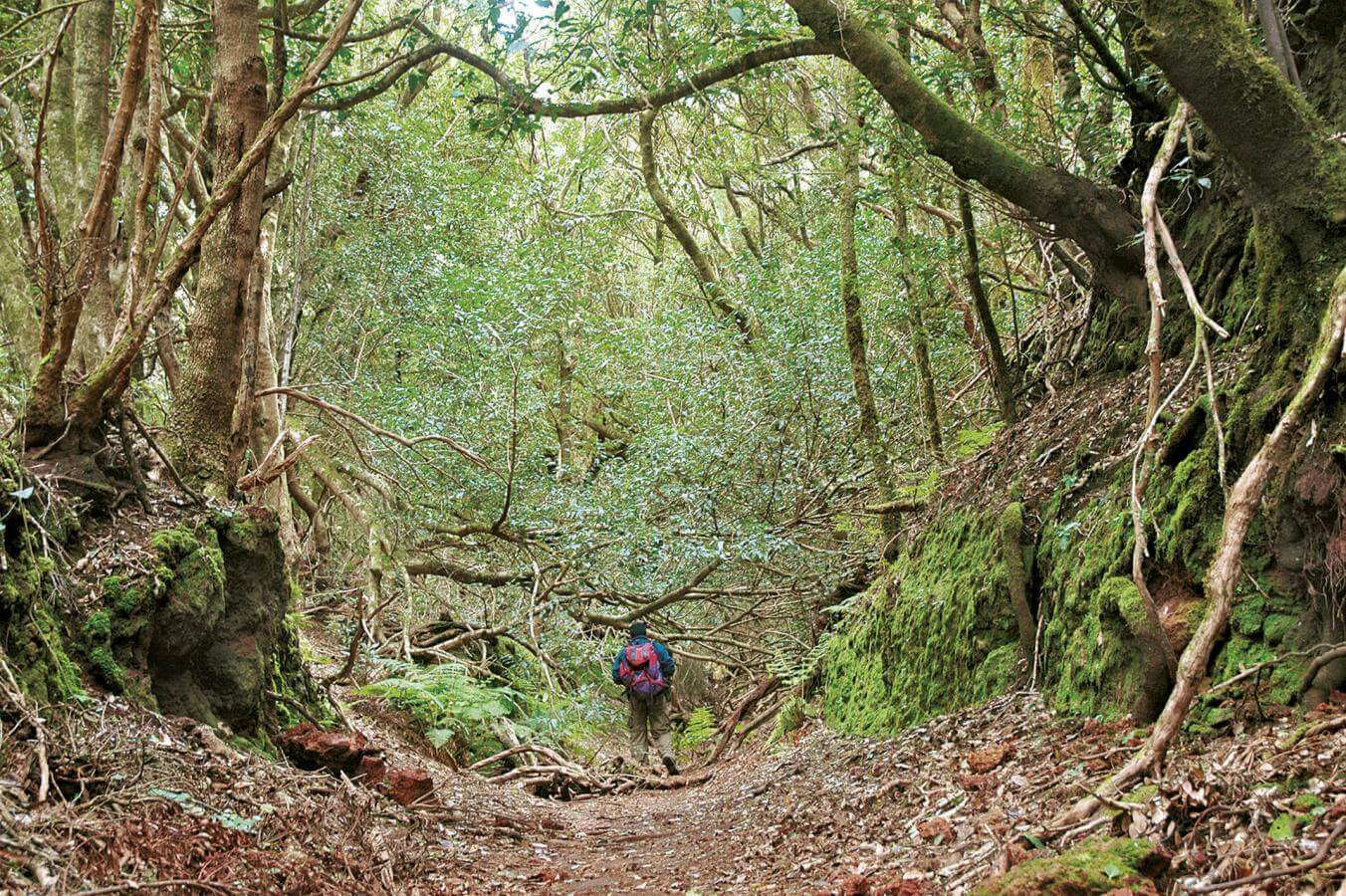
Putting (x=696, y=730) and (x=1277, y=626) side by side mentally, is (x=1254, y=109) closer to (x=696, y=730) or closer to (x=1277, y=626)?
(x=1277, y=626)

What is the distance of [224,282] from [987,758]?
→ 214 inches

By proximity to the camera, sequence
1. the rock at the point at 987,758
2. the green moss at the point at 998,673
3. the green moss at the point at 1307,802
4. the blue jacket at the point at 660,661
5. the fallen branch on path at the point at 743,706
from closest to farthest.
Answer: the green moss at the point at 1307,802 < the rock at the point at 987,758 < the green moss at the point at 998,673 < the blue jacket at the point at 660,661 < the fallen branch on path at the point at 743,706

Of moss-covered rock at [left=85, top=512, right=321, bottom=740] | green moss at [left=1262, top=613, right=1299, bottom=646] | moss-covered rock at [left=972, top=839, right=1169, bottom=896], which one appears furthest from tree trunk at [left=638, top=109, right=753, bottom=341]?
moss-covered rock at [left=972, top=839, right=1169, bottom=896]

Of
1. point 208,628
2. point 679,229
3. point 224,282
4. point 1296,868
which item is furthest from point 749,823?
point 679,229

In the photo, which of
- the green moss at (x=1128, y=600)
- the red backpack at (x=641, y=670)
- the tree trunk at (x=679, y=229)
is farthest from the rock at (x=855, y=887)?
the tree trunk at (x=679, y=229)

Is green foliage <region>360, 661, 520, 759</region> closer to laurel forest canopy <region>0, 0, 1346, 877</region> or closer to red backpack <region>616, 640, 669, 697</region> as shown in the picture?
laurel forest canopy <region>0, 0, 1346, 877</region>

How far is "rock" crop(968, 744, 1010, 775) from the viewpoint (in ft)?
15.2

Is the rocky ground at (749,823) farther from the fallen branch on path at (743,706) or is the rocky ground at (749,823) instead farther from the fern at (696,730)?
the fern at (696,730)

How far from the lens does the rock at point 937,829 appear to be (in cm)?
404

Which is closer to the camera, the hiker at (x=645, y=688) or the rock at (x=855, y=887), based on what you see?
the rock at (x=855, y=887)

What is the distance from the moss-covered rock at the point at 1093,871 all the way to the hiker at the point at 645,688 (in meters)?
9.22

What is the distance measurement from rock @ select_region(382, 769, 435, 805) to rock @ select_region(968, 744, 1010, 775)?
12.0 feet

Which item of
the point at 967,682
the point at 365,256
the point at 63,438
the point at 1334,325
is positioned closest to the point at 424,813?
the point at 63,438

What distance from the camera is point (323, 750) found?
5531 mm
